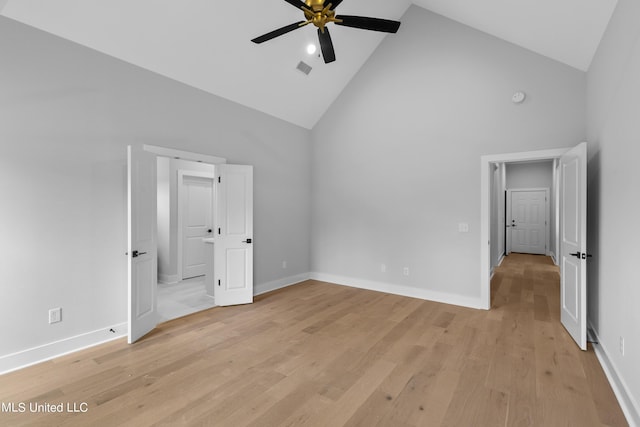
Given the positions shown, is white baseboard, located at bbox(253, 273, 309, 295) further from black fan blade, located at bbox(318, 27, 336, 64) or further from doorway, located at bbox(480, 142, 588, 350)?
black fan blade, located at bbox(318, 27, 336, 64)

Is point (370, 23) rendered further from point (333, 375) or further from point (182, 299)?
Result: point (182, 299)

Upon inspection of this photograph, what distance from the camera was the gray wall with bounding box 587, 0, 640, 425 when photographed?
2.00 meters

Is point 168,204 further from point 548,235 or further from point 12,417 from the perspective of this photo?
point 548,235

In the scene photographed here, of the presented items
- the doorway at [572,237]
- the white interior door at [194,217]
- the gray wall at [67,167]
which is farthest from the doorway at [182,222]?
the doorway at [572,237]

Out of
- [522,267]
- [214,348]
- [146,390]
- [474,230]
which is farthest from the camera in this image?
[522,267]

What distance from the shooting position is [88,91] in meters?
3.02

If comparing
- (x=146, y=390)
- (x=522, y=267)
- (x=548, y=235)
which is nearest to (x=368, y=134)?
(x=146, y=390)

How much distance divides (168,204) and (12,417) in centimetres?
406

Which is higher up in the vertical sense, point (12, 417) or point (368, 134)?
point (368, 134)

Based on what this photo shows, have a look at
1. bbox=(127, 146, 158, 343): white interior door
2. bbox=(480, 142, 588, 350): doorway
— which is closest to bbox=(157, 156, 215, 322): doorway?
bbox=(127, 146, 158, 343): white interior door

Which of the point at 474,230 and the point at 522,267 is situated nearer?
the point at 474,230

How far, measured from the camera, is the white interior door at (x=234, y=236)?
14.1 feet

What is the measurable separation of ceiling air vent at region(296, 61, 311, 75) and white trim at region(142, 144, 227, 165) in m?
1.87

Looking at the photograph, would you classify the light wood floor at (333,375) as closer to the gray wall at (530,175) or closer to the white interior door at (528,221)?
the white interior door at (528,221)
